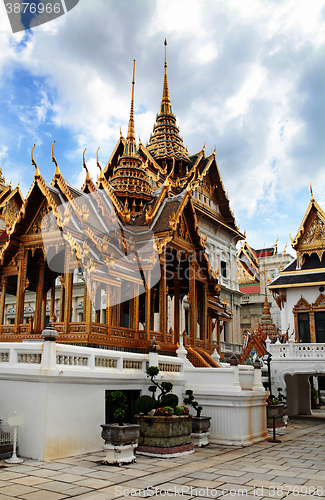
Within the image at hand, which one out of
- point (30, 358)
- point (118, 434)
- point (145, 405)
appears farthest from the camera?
point (145, 405)

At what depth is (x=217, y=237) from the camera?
40156 mm

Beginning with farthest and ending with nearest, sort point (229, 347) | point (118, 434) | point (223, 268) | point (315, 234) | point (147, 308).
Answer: point (223, 268) → point (229, 347) → point (315, 234) → point (147, 308) → point (118, 434)

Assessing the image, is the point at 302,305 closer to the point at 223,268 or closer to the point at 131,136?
the point at 223,268

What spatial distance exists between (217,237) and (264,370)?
18.5 meters

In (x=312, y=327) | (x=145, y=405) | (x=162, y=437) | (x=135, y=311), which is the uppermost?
(x=312, y=327)

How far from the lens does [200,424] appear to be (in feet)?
35.5

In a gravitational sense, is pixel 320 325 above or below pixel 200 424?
above

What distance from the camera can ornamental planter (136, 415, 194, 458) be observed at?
9.18 meters

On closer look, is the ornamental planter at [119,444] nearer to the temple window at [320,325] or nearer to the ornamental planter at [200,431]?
the ornamental planter at [200,431]

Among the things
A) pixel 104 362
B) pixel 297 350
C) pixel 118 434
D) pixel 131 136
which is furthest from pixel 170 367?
pixel 297 350

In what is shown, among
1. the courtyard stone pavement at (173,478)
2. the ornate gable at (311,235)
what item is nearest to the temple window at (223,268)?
the ornate gable at (311,235)

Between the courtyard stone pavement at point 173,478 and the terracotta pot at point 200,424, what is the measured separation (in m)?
0.93

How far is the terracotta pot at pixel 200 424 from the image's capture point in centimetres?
1078

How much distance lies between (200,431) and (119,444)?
327 centimetres
